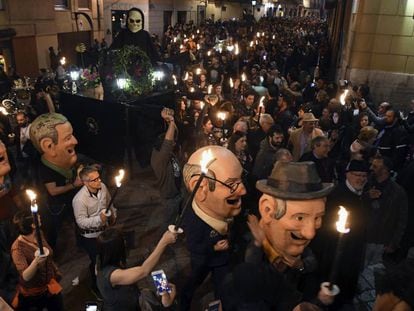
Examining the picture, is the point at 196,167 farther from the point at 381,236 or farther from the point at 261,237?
the point at 381,236

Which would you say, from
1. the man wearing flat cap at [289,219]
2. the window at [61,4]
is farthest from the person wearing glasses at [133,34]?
the window at [61,4]

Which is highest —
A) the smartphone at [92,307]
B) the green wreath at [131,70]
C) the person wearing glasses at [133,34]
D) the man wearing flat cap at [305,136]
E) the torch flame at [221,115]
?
the person wearing glasses at [133,34]

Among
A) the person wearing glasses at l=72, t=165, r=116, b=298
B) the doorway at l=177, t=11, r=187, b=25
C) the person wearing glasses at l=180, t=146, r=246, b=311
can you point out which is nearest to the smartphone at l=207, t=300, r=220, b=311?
the person wearing glasses at l=180, t=146, r=246, b=311

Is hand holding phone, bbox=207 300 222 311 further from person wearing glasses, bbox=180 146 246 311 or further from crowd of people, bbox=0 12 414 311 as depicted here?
person wearing glasses, bbox=180 146 246 311

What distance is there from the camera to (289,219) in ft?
10.6

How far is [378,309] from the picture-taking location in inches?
107

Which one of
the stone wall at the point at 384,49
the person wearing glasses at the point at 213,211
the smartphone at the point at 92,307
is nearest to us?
the smartphone at the point at 92,307

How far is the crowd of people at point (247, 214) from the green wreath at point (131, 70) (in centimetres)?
102

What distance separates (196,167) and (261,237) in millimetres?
952

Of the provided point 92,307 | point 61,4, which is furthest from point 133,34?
point 61,4

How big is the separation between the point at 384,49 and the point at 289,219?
35.1 feet

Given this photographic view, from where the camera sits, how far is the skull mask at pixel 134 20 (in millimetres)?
8023

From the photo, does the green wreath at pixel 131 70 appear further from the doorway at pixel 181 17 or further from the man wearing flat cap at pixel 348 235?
the doorway at pixel 181 17

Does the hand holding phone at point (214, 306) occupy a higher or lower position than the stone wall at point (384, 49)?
lower
